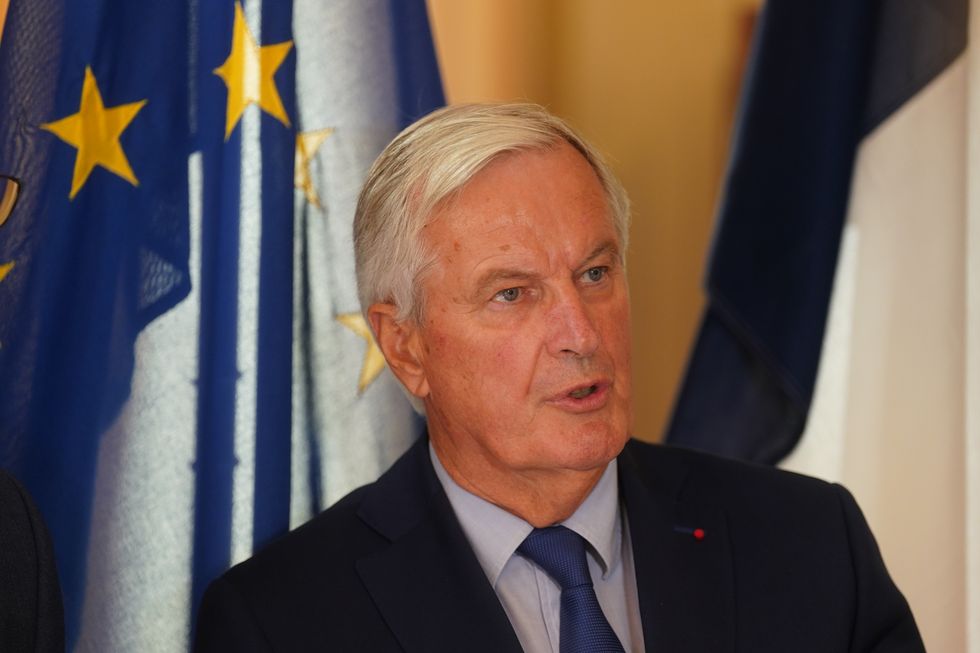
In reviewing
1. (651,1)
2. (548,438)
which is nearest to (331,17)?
(548,438)

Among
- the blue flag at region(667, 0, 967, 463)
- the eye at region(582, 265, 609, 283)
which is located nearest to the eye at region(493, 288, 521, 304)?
the eye at region(582, 265, 609, 283)

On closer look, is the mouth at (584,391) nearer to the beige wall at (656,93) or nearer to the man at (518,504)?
the man at (518,504)

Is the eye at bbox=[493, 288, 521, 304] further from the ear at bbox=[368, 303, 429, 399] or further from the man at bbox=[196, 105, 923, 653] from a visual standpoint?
the ear at bbox=[368, 303, 429, 399]

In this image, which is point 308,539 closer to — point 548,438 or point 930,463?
point 548,438

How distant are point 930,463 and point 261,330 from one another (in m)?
1.43

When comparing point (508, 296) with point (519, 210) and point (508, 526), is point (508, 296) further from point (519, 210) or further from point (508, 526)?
point (508, 526)

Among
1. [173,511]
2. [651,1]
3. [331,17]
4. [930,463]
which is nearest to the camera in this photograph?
[173,511]

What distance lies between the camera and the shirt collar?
204cm

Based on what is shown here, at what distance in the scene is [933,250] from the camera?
2641 mm

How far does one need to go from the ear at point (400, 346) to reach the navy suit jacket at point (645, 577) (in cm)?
14

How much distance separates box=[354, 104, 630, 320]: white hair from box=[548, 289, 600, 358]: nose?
0.72 ft

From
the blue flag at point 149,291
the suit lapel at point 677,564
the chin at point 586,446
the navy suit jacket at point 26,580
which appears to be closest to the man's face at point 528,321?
the chin at point 586,446

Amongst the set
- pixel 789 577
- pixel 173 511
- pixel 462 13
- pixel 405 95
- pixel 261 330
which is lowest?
pixel 789 577

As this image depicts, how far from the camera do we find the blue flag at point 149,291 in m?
1.94
